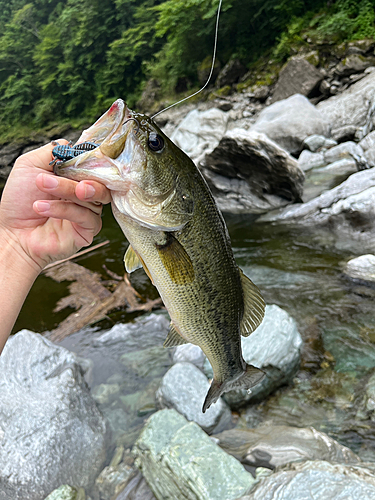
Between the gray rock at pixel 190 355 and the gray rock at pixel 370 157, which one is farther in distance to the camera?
the gray rock at pixel 370 157

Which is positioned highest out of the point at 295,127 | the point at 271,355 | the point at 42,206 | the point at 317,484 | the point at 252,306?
the point at 42,206

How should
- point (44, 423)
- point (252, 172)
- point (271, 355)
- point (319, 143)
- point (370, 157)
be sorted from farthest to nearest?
point (319, 143) < point (252, 172) < point (370, 157) < point (271, 355) < point (44, 423)

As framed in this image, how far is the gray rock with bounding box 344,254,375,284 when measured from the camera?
18.8 feet

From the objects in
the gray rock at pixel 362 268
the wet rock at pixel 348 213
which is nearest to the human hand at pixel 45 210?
the gray rock at pixel 362 268

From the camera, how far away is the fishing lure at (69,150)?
1.50 metres

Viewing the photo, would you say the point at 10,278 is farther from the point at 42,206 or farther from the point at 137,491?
the point at 137,491

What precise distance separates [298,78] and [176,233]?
16.5 meters

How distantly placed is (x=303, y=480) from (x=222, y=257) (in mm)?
1786

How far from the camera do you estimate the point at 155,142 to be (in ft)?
5.09

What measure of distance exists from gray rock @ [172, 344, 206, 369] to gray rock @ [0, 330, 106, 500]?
1328 mm

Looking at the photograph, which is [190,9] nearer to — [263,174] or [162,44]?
[162,44]

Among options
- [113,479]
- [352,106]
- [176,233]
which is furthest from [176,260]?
[352,106]

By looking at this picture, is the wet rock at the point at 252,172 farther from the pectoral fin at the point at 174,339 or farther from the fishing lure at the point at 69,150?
the fishing lure at the point at 69,150

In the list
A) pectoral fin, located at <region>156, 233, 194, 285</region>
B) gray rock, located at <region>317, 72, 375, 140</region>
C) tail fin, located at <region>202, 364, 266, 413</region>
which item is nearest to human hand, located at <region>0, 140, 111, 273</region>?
pectoral fin, located at <region>156, 233, 194, 285</region>
